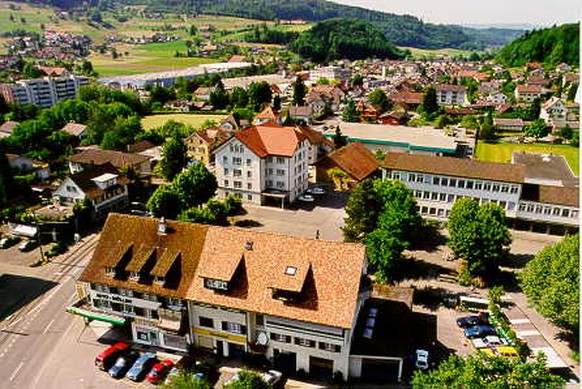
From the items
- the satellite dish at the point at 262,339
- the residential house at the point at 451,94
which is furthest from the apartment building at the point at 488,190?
the residential house at the point at 451,94

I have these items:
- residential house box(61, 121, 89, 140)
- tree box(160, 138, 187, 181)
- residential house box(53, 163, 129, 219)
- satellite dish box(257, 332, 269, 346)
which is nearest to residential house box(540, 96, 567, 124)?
tree box(160, 138, 187, 181)

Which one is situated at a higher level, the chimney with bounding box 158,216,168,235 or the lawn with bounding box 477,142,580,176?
the chimney with bounding box 158,216,168,235

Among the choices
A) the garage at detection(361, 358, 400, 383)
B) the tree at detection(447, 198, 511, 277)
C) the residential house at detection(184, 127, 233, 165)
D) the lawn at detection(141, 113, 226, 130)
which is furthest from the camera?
the lawn at detection(141, 113, 226, 130)

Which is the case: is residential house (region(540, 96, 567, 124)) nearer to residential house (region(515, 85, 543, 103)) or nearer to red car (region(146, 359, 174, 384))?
residential house (region(515, 85, 543, 103))

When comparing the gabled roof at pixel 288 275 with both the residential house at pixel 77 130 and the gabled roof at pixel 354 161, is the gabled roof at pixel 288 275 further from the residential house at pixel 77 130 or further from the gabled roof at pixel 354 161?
the residential house at pixel 77 130

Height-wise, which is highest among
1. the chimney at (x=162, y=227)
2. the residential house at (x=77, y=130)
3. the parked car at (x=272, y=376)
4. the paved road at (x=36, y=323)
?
the chimney at (x=162, y=227)
